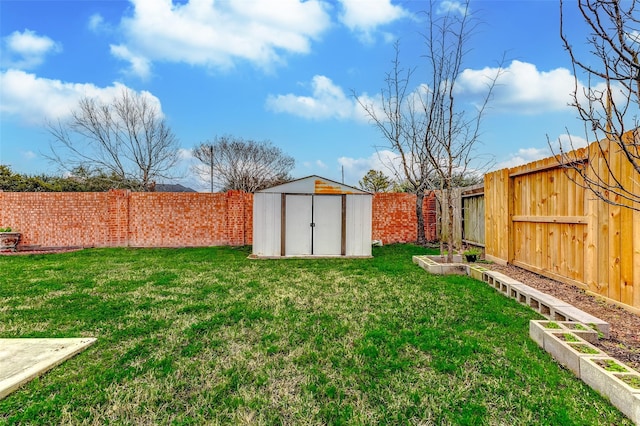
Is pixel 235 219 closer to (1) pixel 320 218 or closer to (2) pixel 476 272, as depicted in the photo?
(1) pixel 320 218

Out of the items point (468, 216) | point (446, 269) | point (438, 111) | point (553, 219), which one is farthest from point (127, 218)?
point (553, 219)

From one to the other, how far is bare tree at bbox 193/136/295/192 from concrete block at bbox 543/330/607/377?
1927cm

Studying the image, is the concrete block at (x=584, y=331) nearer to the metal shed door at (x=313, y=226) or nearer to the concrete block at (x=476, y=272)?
the concrete block at (x=476, y=272)

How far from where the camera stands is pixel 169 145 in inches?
606

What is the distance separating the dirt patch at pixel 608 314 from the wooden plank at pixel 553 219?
32.4 inches

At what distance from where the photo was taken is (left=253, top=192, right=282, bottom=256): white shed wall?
312 inches

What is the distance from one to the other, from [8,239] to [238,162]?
1325cm

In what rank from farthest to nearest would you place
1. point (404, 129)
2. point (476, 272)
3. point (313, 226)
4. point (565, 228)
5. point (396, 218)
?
point (396, 218)
point (404, 129)
point (313, 226)
point (476, 272)
point (565, 228)

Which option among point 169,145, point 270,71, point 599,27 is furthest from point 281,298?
point 169,145

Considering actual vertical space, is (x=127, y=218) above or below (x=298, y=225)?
above

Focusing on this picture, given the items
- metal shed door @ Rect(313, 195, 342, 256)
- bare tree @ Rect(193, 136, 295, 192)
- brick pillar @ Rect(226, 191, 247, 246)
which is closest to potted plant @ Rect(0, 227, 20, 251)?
brick pillar @ Rect(226, 191, 247, 246)

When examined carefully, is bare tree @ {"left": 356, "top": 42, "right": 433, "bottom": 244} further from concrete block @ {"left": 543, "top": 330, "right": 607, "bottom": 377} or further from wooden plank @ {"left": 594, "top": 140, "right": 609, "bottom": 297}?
concrete block @ {"left": 543, "top": 330, "right": 607, "bottom": 377}

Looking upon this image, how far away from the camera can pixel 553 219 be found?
4484 mm

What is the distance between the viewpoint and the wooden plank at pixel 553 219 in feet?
12.9
